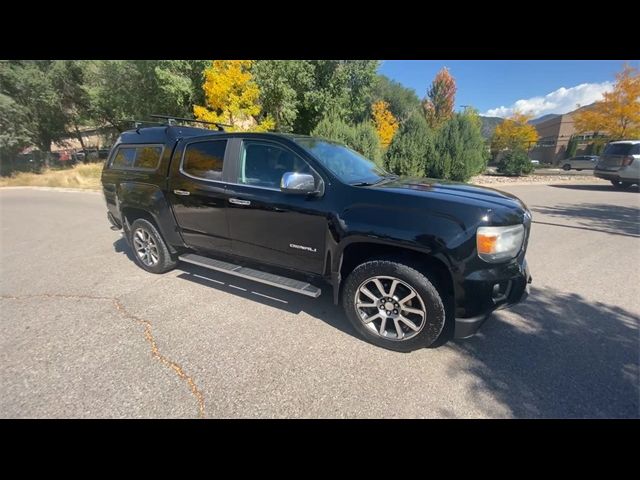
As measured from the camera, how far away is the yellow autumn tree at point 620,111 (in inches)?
866

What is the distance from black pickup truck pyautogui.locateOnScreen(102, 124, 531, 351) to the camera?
2.36 m

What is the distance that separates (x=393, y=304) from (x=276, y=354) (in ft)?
3.68

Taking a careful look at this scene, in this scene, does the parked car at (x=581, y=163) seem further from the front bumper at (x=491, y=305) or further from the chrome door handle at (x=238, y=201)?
the chrome door handle at (x=238, y=201)

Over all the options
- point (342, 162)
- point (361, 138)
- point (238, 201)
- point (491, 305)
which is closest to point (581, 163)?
point (361, 138)

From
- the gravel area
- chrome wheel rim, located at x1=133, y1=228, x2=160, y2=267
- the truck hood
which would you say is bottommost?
chrome wheel rim, located at x1=133, y1=228, x2=160, y2=267

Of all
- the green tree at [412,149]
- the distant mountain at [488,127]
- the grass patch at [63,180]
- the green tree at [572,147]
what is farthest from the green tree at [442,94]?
the grass patch at [63,180]

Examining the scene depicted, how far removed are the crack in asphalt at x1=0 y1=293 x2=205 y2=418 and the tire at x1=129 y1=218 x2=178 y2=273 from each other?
2.43 ft

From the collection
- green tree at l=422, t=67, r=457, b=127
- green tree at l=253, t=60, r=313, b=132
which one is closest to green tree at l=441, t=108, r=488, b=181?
green tree at l=253, t=60, r=313, b=132

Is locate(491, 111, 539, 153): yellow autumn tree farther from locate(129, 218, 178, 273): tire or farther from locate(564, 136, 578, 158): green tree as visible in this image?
locate(129, 218, 178, 273): tire

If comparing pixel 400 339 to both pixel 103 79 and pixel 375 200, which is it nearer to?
pixel 375 200

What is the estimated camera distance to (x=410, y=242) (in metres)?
2.42

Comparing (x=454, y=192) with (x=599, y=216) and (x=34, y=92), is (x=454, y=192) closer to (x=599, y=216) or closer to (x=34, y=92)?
(x=599, y=216)

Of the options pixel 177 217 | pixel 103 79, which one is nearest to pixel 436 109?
pixel 103 79

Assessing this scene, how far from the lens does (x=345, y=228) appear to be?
2656mm
